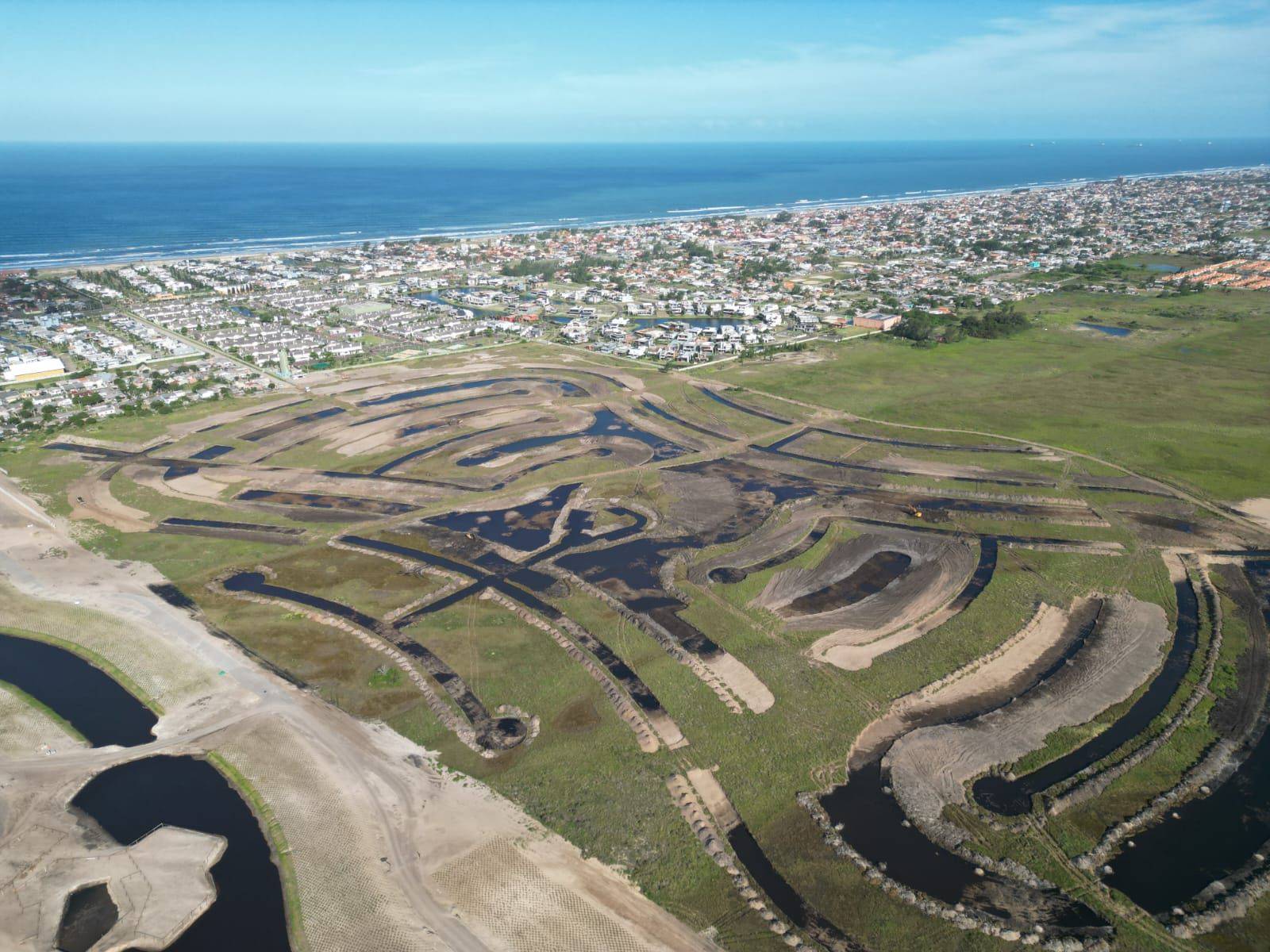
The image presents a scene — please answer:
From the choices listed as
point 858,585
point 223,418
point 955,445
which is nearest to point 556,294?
point 223,418

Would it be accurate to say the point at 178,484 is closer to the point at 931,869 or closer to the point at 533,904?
the point at 533,904

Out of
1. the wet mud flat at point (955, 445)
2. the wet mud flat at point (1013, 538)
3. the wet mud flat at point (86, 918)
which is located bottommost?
the wet mud flat at point (86, 918)

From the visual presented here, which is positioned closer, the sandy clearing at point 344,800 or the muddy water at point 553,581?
the sandy clearing at point 344,800

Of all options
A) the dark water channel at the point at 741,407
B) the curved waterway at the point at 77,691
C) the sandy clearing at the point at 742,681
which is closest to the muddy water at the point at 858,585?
the sandy clearing at the point at 742,681

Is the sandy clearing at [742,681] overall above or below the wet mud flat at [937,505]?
below

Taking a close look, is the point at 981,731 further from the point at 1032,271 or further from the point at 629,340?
the point at 1032,271

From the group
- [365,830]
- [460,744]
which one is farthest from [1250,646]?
[365,830]

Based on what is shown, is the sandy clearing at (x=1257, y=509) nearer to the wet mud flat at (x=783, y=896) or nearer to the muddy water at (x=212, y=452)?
the wet mud flat at (x=783, y=896)
